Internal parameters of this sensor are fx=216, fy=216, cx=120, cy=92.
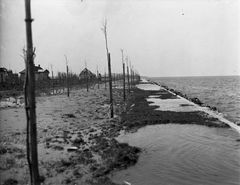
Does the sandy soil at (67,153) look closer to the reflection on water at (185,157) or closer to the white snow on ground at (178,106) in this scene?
the reflection on water at (185,157)

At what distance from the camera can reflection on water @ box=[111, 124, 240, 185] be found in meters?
5.98

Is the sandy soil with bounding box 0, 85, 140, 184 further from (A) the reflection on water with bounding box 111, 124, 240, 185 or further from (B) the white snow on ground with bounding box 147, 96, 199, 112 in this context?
(B) the white snow on ground with bounding box 147, 96, 199, 112

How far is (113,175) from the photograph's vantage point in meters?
6.09

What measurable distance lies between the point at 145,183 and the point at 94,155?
252 centimetres

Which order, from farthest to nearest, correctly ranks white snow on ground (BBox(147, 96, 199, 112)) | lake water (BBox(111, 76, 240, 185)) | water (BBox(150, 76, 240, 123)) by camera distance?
water (BBox(150, 76, 240, 123)) < white snow on ground (BBox(147, 96, 199, 112)) < lake water (BBox(111, 76, 240, 185))

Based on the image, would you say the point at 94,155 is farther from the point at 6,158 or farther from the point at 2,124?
the point at 2,124

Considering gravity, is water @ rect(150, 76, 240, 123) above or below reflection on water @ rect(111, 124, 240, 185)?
below

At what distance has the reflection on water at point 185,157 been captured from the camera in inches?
235

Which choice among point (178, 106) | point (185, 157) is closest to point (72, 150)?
point (185, 157)

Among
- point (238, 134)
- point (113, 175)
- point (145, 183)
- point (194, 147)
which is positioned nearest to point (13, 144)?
point (113, 175)

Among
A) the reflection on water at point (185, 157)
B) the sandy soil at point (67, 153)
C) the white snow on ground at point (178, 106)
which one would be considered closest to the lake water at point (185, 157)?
the reflection on water at point (185, 157)

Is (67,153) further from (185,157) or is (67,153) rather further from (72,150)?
(185,157)

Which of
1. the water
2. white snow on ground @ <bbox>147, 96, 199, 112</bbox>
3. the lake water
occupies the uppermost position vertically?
white snow on ground @ <bbox>147, 96, 199, 112</bbox>

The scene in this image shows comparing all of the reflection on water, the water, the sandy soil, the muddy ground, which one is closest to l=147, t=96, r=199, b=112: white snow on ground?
the water
